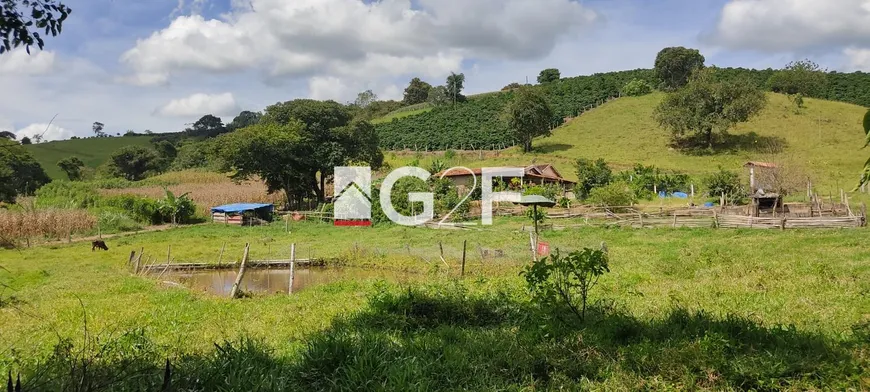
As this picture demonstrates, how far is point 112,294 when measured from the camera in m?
11.4

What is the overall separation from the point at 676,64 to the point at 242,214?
63573 millimetres

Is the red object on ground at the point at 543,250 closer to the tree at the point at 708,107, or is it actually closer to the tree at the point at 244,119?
the tree at the point at 708,107

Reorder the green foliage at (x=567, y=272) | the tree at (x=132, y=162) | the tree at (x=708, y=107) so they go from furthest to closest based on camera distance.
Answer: the tree at (x=132, y=162) → the tree at (x=708, y=107) → the green foliage at (x=567, y=272)

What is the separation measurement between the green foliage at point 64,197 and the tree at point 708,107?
46.0 meters

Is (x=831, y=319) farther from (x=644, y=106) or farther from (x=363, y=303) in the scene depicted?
(x=644, y=106)

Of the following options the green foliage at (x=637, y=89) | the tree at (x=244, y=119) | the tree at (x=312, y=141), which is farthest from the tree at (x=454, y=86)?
the tree at (x=312, y=141)

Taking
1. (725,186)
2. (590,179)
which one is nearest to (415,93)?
(590,179)

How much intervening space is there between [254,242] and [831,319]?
67.2ft

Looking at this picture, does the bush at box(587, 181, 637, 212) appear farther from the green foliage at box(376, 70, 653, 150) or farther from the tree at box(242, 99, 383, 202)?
the green foliage at box(376, 70, 653, 150)

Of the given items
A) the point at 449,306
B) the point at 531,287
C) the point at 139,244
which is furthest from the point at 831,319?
the point at 139,244

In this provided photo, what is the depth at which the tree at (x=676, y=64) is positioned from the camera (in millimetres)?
68438

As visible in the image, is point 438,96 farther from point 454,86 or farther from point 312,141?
point 312,141

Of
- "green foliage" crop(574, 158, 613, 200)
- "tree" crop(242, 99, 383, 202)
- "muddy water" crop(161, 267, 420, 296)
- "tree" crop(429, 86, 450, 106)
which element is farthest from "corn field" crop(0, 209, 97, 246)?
"tree" crop(429, 86, 450, 106)

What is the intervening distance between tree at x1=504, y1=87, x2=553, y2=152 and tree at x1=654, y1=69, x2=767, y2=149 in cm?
1103
